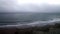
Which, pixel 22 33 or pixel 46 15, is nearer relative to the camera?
pixel 22 33

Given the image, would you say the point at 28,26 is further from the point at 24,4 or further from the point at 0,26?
the point at 24,4

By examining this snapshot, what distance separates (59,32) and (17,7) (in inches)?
19.8

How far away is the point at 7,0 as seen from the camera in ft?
3.02

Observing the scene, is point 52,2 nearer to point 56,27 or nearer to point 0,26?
point 56,27

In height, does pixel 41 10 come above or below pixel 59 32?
above

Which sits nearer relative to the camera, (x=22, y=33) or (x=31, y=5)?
(x=22, y=33)

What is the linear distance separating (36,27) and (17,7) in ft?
1.23

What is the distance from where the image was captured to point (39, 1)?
3.11ft

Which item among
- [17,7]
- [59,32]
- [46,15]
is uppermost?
[17,7]

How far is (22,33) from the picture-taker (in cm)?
63

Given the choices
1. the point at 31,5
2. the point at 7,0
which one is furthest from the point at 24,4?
the point at 7,0

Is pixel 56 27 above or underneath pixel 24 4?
underneath

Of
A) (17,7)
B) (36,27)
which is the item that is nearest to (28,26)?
(36,27)

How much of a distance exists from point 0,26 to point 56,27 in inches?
17.7
